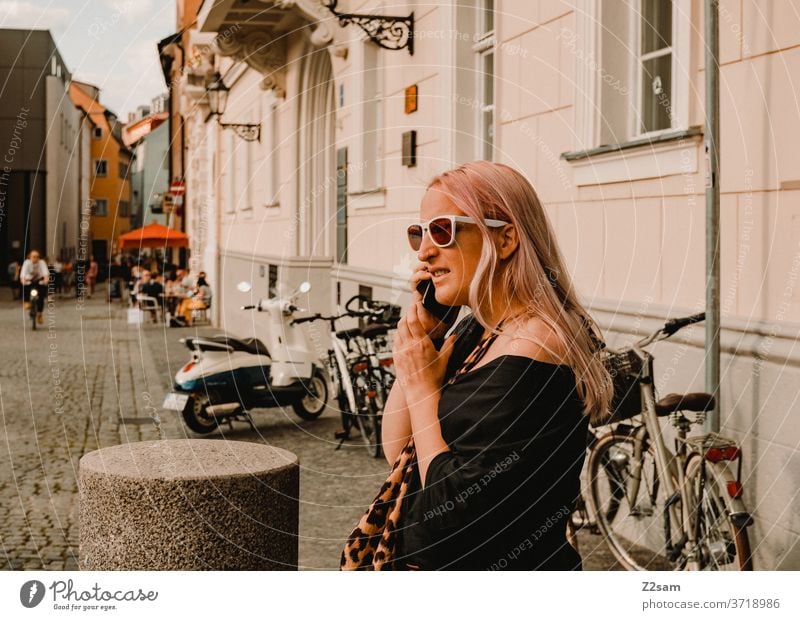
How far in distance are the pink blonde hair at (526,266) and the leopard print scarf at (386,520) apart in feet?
0.30

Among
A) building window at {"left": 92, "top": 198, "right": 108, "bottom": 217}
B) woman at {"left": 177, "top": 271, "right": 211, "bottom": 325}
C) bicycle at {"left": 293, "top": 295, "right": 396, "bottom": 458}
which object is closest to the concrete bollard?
bicycle at {"left": 293, "top": 295, "right": 396, "bottom": 458}

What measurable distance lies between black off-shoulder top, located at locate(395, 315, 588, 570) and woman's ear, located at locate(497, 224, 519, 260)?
22 centimetres

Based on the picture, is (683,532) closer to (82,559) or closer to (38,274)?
(82,559)

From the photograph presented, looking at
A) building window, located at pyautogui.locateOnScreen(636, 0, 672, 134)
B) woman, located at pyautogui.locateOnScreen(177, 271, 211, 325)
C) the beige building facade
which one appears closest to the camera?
the beige building facade

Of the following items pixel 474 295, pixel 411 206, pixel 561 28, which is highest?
pixel 561 28

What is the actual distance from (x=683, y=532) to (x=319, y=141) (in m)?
10.0

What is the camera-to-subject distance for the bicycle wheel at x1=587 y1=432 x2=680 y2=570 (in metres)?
4.95

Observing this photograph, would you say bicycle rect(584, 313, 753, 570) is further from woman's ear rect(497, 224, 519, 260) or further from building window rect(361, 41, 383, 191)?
building window rect(361, 41, 383, 191)

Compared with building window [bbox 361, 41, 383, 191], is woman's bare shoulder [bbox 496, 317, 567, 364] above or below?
below

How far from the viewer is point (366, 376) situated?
26.3 feet

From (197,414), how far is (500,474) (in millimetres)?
7488

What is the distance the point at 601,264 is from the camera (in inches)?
228
